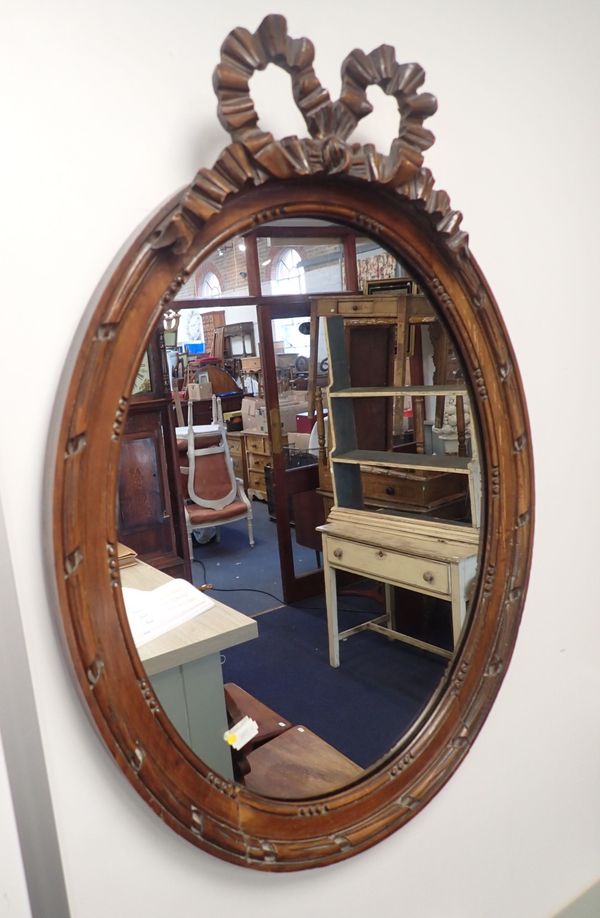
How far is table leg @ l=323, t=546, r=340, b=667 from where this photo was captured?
882 millimetres

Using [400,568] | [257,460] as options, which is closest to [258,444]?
[257,460]

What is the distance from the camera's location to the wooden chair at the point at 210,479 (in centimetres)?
73

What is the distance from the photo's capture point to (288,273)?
782 millimetres

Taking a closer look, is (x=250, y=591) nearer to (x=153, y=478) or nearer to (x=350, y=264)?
(x=153, y=478)

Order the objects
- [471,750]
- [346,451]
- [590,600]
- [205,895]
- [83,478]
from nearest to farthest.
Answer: [83,478] → [205,895] → [346,451] → [471,750] → [590,600]

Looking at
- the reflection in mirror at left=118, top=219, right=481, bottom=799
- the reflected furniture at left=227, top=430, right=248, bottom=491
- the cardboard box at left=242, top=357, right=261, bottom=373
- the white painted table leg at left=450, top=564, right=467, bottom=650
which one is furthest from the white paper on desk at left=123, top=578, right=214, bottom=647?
the white painted table leg at left=450, top=564, right=467, bottom=650

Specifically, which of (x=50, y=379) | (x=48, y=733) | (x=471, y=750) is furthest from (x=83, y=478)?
(x=471, y=750)

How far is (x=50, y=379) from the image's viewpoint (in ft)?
2.02

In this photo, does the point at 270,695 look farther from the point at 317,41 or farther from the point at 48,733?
the point at 317,41

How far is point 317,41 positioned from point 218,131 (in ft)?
0.59

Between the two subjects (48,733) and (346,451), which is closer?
(48,733)

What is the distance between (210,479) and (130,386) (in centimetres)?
16

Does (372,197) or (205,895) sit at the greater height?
(372,197)

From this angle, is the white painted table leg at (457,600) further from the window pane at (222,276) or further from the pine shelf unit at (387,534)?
the window pane at (222,276)
